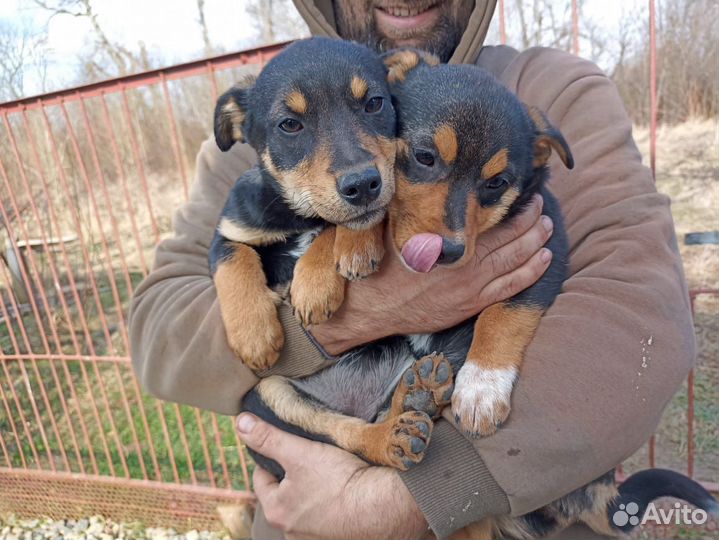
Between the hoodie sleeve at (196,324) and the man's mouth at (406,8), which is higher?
the man's mouth at (406,8)

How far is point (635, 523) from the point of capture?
74.3 inches

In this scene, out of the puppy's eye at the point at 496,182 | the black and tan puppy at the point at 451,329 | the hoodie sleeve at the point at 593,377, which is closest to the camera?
the hoodie sleeve at the point at 593,377

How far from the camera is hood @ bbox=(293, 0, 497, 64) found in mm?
2127

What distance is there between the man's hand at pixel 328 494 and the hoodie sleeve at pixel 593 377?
11 cm

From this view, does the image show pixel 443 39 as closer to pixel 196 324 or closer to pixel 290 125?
pixel 290 125

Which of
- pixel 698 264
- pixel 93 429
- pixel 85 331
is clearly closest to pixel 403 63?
pixel 85 331

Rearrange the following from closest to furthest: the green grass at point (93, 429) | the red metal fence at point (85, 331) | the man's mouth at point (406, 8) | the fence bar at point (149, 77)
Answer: the man's mouth at point (406, 8)
the fence bar at point (149, 77)
the red metal fence at point (85, 331)
the green grass at point (93, 429)

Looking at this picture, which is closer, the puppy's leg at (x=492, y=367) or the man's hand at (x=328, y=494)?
the puppy's leg at (x=492, y=367)

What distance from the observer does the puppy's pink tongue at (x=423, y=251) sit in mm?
1527

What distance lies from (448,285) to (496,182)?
0.38 metres

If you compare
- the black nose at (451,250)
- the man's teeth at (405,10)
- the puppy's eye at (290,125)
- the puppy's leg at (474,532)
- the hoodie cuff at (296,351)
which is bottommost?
the puppy's leg at (474,532)

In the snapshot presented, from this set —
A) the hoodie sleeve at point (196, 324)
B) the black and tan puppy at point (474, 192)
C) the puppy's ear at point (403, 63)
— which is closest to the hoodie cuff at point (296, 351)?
the hoodie sleeve at point (196, 324)

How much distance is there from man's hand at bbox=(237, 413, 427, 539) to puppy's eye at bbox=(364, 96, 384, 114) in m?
1.22

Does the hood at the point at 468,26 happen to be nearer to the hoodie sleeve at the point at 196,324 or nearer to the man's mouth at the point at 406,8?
the man's mouth at the point at 406,8
